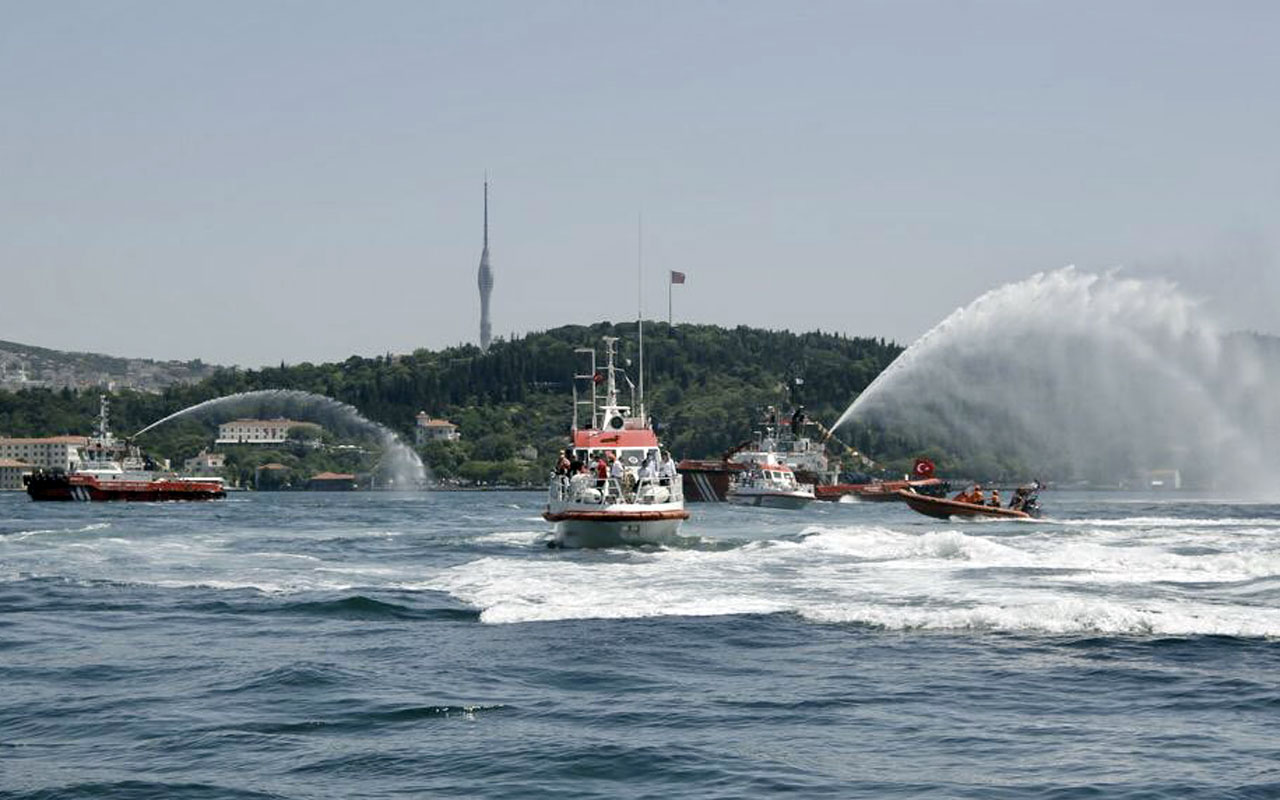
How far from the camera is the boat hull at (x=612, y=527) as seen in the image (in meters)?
49.8

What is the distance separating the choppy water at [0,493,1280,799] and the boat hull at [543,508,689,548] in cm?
561

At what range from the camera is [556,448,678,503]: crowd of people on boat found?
52.0 meters

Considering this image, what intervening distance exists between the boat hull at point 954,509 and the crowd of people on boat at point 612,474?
28076 millimetres

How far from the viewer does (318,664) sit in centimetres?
2456

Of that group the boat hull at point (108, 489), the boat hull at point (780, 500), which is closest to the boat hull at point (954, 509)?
the boat hull at point (780, 500)

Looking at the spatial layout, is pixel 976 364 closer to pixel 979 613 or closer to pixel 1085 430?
pixel 1085 430

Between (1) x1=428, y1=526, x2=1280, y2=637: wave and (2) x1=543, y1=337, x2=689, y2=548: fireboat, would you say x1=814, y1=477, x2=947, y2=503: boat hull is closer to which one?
(2) x1=543, y1=337, x2=689, y2=548: fireboat

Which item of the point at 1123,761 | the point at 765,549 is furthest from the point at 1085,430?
the point at 1123,761

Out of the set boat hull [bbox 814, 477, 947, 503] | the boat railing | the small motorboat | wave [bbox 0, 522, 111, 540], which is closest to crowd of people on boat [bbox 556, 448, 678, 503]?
the boat railing

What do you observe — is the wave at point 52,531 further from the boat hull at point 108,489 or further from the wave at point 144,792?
the boat hull at point 108,489

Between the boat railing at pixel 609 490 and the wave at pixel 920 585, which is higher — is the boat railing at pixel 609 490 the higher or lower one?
the higher one

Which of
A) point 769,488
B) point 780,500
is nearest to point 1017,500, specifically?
point 780,500

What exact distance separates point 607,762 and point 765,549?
3529 cm

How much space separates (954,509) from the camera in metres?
81.1
